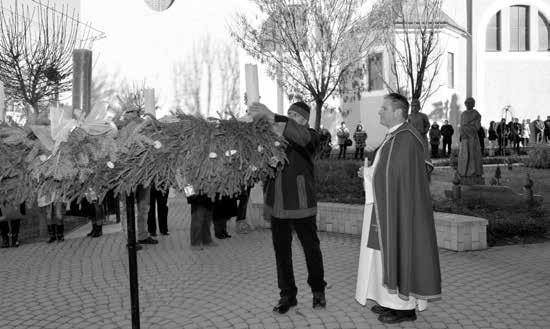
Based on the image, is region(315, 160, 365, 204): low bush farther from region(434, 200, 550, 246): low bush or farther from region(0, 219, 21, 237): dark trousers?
region(0, 219, 21, 237): dark trousers

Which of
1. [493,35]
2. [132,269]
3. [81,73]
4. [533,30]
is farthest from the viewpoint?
[493,35]

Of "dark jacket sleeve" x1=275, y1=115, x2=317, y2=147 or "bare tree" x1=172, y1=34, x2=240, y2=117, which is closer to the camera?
"dark jacket sleeve" x1=275, y1=115, x2=317, y2=147

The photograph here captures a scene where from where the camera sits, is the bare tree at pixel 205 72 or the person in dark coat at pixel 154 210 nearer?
the person in dark coat at pixel 154 210

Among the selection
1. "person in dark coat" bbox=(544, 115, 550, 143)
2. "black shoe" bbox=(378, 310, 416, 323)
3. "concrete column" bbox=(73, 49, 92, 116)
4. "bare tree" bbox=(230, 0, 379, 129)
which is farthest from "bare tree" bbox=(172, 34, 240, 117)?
"concrete column" bbox=(73, 49, 92, 116)

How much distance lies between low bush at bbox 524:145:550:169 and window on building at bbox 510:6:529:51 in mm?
15063

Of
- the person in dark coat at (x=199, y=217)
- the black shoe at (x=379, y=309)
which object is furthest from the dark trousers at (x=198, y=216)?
the black shoe at (x=379, y=309)

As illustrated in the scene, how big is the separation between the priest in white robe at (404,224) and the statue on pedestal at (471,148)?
8.09 meters

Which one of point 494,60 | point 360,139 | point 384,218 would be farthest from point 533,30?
point 384,218

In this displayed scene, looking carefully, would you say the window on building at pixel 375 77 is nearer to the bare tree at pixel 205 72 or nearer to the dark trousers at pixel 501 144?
the dark trousers at pixel 501 144

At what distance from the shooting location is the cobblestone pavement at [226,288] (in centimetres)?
478

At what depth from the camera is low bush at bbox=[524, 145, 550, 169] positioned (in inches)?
720

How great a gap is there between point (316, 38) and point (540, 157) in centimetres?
916

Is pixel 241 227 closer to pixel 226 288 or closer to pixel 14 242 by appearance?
pixel 226 288

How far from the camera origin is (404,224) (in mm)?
4410
